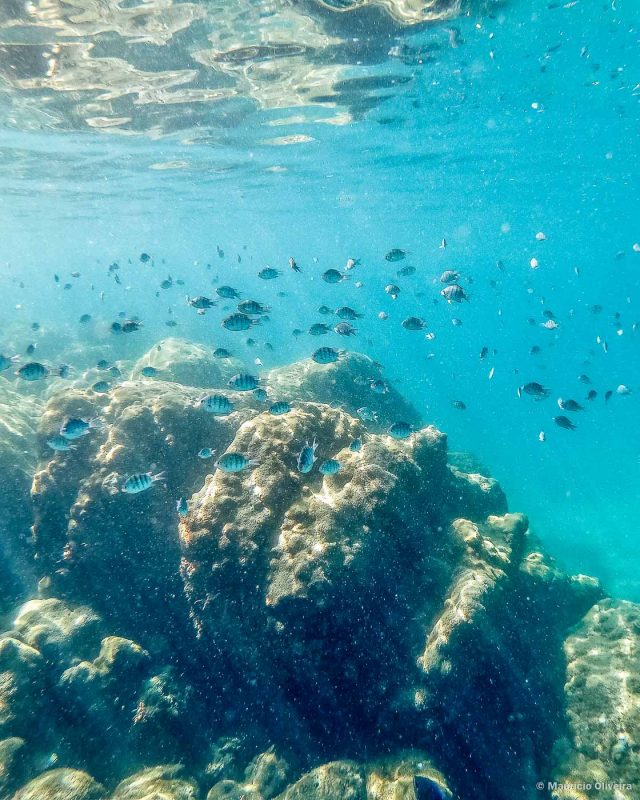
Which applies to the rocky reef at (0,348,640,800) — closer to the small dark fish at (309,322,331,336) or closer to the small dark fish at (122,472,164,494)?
the small dark fish at (122,472,164,494)

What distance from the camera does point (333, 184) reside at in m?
35.0

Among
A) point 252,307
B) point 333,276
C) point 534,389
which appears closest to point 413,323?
point 333,276

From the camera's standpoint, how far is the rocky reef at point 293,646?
19.5 ft

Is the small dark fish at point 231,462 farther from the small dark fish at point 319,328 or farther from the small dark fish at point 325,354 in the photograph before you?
the small dark fish at point 319,328

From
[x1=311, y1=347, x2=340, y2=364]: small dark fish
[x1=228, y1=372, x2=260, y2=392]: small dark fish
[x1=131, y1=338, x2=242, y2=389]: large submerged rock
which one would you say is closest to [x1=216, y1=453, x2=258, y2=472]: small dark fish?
[x1=228, y1=372, x2=260, y2=392]: small dark fish

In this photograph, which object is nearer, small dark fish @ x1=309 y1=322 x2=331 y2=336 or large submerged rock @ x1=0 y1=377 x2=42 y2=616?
large submerged rock @ x1=0 y1=377 x2=42 y2=616

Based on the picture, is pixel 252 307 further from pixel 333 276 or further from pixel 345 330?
pixel 333 276

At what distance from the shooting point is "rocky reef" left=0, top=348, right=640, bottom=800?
5.95 meters

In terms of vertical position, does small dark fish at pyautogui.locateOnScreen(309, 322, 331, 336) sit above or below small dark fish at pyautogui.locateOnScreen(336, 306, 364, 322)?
below

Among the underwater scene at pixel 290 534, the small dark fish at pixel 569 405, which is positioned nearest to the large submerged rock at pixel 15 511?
the underwater scene at pixel 290 534

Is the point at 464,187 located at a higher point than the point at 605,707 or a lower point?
higher

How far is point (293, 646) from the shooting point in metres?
5.92

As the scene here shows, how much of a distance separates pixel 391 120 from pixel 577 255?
7681 centimetres

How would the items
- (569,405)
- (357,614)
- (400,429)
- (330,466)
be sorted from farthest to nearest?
(569,405)
(400,429)
(330,466)
(357,614)
